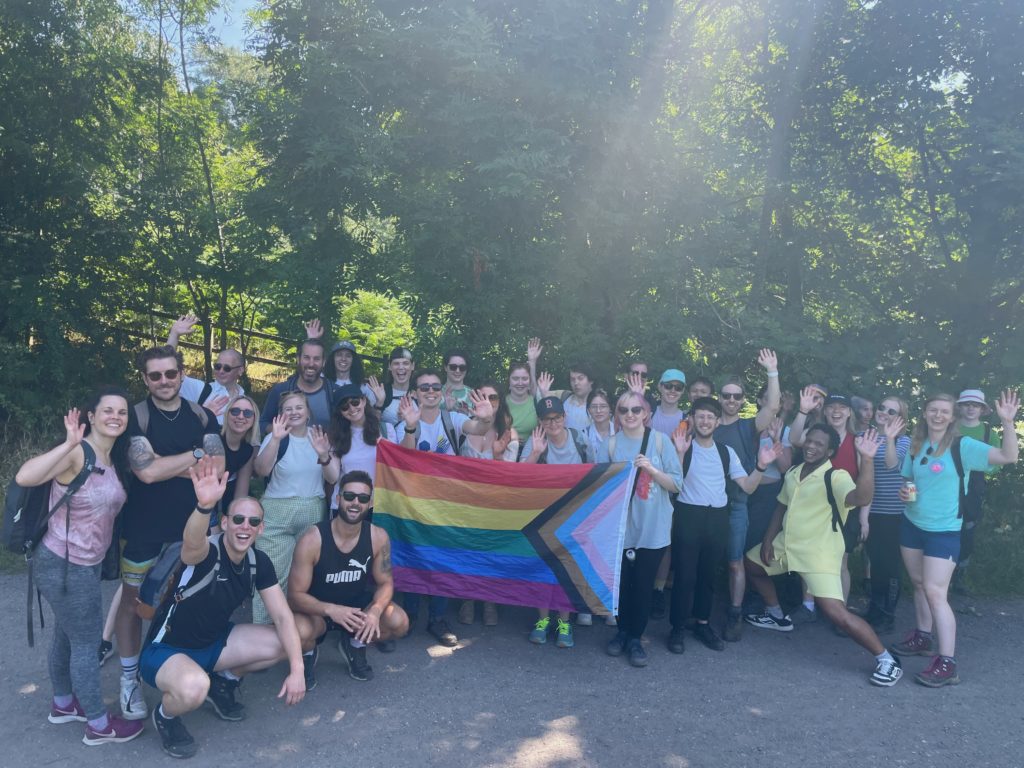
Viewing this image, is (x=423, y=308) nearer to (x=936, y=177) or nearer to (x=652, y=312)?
(x=652, y=312)

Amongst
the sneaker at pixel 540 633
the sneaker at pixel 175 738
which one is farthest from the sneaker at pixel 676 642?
the sneaker at pixel 175 738

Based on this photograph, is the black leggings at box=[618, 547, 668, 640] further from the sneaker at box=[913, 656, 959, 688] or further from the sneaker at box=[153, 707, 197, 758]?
the sneaker at box=[153, 707, 197, 758]

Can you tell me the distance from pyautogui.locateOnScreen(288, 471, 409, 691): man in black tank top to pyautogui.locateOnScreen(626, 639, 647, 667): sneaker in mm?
1813

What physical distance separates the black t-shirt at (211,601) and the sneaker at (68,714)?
72 centimetres

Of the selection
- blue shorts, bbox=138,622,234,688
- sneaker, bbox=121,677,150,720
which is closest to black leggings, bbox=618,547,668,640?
blue shorts, bbox=138,622,234,688

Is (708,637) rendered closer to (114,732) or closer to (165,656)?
(165,656)

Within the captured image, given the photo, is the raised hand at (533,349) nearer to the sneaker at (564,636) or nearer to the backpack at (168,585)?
the sneaker at (564,636)

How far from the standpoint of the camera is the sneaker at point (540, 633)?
624 cm

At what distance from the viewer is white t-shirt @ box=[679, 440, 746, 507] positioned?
6.16 meters

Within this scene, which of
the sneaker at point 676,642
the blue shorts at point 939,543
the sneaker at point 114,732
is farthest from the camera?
the sneaker at point 676,642

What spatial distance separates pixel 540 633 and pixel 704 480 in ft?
5.70

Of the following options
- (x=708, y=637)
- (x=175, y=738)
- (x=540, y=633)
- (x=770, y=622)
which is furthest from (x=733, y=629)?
(x=175, y=738)

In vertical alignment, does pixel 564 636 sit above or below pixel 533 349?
below

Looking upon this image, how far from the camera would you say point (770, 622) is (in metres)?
6.73
